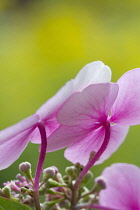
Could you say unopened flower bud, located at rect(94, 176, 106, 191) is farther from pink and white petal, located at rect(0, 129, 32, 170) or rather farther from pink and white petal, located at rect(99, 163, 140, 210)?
pink and white petal, located at rect(0, 129, 32, 170)

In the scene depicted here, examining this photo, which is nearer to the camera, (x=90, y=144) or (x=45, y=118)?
(x=45, y=118)

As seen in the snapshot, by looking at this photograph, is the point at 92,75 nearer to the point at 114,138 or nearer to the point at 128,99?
the point at 128,99

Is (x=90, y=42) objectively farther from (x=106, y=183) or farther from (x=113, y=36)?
(x=106, y=183)

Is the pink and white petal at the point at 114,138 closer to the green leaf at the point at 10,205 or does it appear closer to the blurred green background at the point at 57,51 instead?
the green leaf at the point at 10,205

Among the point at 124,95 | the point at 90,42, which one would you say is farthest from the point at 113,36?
the point at 124,95

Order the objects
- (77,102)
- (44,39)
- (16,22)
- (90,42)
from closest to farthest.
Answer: (77,102)
(90,42)
(44,39)
(16,22)

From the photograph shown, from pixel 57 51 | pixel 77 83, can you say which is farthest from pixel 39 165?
pixel 57 51

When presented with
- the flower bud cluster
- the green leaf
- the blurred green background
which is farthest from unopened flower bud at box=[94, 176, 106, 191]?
the blurred green background
